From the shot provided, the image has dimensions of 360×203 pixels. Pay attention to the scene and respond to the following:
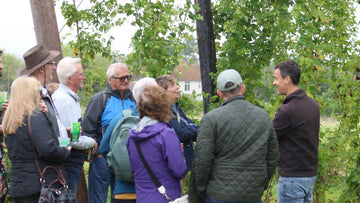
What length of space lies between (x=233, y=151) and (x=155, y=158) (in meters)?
0.61

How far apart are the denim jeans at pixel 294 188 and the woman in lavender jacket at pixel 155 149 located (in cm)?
106

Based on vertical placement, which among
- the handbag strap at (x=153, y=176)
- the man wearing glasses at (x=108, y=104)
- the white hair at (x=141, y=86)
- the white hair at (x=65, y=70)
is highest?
the white hair at (x=65, y=70)

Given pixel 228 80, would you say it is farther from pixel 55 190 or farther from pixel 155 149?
pixel 55 190

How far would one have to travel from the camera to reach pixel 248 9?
537cm

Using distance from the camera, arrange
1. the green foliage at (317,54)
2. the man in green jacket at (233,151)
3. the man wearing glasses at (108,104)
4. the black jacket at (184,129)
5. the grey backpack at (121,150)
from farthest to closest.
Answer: the green foliage at (317,54) → the man wearing glasses at (108,104) → the black jacket at (184,129) → the grey backpack at (121,150) → the man in green jacket at (233,151)

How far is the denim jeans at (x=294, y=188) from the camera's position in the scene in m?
3.72

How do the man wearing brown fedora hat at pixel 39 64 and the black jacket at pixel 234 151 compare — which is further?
the man wearing brown fedora hat at pixel 39 64

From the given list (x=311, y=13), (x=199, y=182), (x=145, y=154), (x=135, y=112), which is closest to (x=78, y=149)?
(x=135, y=112)

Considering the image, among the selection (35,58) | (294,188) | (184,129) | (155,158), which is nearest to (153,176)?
(155,158)

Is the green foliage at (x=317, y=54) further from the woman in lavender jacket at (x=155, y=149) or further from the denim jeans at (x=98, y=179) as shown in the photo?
the woman in lavender jacket at (x=155, y=149)

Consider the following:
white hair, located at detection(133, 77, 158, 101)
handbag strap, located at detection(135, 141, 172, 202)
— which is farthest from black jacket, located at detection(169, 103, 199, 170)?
handbag strap, located at detection(135, 141, 172, 202)

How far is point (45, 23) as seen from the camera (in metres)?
5.63

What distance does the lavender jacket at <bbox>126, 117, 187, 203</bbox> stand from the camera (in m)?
3.18

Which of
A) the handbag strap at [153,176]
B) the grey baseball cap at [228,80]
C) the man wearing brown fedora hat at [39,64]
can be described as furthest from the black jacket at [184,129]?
the man wearing brown fedora hat at [39,64]
